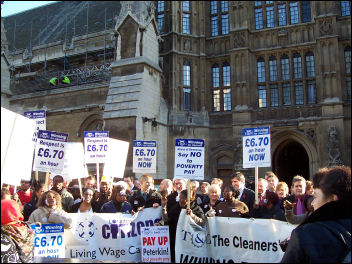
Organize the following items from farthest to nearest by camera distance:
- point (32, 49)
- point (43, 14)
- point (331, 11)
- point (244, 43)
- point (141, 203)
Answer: point (43, 14), point (32, 49), point (244, 43), point (331, 11), point (141, 203)

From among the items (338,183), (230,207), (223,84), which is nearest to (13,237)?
(230,207)

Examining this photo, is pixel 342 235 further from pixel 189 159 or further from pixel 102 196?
pixel 102 196

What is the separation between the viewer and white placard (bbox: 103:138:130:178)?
33.5ft

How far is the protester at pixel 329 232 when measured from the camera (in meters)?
2.31

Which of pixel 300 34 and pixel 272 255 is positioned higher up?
pixel 300 34

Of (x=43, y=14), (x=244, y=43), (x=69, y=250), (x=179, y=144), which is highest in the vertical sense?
(x=43, y=14)

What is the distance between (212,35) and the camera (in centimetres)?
1969

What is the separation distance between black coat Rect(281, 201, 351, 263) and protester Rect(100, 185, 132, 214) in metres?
5.29

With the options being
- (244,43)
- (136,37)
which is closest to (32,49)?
(136,37)

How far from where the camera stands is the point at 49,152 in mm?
8719

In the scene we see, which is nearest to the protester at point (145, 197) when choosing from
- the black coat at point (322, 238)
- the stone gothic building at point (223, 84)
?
the black coat at point (322, 238)

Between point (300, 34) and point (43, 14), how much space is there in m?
20.8

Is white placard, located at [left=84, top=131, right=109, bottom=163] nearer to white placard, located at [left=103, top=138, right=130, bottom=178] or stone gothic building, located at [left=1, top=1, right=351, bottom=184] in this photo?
white placard, located at [left=103, top=138, right=130, bottom=178]

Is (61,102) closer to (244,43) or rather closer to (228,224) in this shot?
(244,43)
